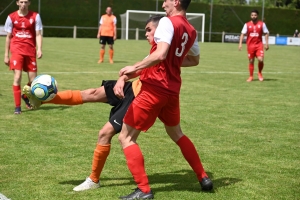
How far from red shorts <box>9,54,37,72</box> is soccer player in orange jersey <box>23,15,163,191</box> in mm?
4688

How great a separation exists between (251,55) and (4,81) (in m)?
7.26

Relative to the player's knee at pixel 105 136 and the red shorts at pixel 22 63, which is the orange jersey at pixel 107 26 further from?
the player's knee at pixel 105 136

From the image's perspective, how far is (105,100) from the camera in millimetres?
5605

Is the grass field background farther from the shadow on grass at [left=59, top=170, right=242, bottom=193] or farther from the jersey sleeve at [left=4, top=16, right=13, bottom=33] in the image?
the jersey sleeve at [left=4, top=16, right=13, bottom=33]

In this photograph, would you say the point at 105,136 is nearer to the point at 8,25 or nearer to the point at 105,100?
the point at 105,100

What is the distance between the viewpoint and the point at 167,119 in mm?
5258

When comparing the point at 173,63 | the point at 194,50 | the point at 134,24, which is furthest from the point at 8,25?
the point at 134,24

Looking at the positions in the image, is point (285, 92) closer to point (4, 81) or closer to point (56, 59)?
point (4, 81)

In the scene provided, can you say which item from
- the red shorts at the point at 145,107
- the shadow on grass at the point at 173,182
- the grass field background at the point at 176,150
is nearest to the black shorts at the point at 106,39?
the grass field background at the point at 176,150

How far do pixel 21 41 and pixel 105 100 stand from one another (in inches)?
198

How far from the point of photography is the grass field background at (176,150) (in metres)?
5.52

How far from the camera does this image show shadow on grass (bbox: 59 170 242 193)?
5.58m

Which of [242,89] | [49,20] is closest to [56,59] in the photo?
[242,89]

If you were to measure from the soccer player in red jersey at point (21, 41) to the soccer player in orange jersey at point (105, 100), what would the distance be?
4540mm
